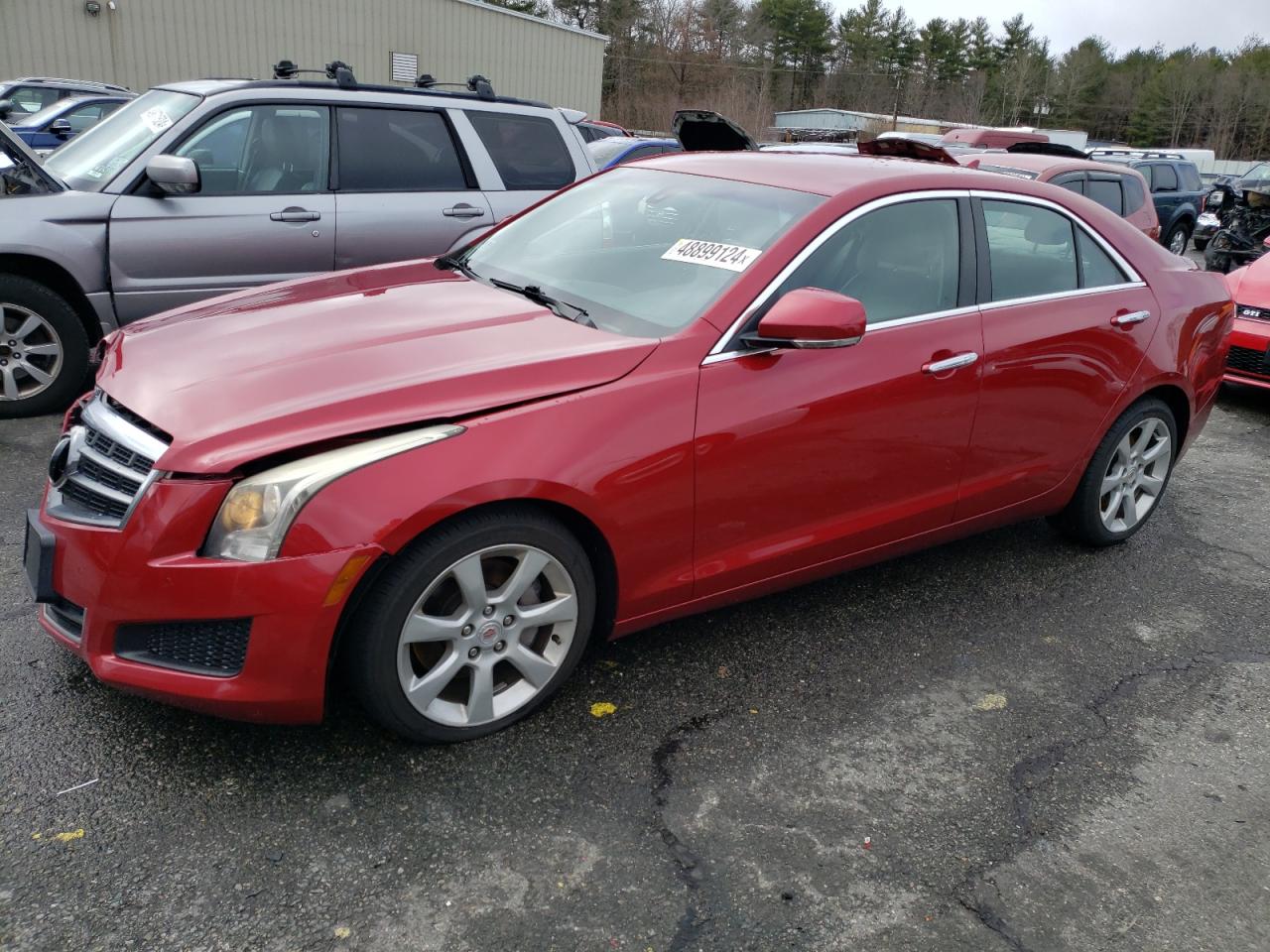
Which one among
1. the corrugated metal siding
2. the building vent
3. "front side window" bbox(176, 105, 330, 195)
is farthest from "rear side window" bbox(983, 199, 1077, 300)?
the building vent

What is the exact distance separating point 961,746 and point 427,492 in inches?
69.8

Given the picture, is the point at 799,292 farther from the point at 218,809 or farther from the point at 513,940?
the point at 218,809

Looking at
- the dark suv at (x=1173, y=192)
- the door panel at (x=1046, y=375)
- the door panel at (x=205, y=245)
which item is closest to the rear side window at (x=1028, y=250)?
the door panel at (x=1046, y=375)

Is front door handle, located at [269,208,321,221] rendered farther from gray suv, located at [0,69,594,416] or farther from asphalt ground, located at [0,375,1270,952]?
asphalt ground, located at [0,375,1270,952]

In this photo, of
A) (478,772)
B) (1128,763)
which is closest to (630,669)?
(478,772)

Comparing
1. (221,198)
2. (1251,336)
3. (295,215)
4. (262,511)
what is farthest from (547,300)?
(1251,336)

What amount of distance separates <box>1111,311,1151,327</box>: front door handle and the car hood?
86.9 inches

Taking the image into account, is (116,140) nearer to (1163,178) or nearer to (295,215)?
(295,215)

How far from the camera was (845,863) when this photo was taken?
8.41ft

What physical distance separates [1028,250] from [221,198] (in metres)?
4.14

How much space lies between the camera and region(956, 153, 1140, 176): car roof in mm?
10031

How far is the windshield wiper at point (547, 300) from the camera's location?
3.23m

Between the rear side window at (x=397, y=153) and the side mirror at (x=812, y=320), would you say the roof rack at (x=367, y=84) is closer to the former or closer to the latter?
the rear side window at (x=397, y=153)

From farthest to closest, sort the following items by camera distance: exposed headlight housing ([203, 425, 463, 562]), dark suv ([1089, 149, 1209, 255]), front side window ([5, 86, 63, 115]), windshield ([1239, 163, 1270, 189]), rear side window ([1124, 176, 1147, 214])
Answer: windshield ([1239, 163, 1270, 189])
dark suv ([1089, 149, 1209, 255])
front side window ([5, 86, 63, 115])
rear side window ([1124, 176, 1147, 214])
exposed headlight housing ([203, 425, 463, 562])
